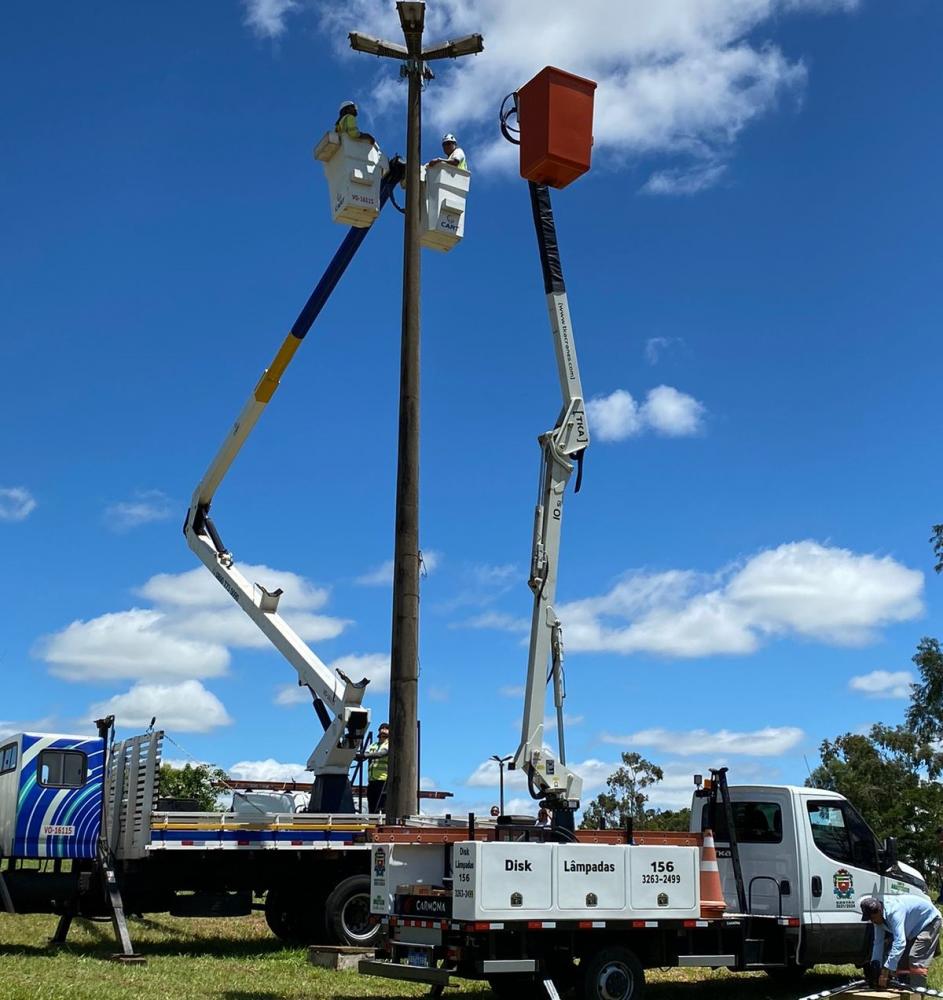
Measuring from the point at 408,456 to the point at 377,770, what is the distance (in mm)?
5160

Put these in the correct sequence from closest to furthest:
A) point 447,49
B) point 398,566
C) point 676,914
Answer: point 676,914 → point 398,566 → point 447,49

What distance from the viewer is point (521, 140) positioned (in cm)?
1527

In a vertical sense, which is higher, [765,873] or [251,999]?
[765,873]

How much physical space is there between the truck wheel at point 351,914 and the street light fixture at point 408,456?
1.25 meters

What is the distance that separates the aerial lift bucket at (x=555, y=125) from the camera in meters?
14.7

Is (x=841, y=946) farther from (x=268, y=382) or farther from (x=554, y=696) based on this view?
(x=268, y=382)

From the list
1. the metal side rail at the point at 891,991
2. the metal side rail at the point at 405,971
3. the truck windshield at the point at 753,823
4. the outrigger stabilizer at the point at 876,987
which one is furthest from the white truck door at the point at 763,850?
the metal side rail at the point at 405,971

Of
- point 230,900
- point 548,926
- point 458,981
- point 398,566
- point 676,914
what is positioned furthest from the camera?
point 398,566

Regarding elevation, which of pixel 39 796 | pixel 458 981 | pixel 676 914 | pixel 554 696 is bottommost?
pixel 458 981

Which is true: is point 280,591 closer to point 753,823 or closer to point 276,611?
point 276,611

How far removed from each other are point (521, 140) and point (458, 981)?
400 inches

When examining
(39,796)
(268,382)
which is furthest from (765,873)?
(268,382)

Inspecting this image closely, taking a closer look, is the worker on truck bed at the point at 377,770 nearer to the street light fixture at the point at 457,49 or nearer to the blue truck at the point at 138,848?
the blue truck at the point at 138,848

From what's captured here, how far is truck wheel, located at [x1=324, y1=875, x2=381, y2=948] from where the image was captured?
1622 centimetres
